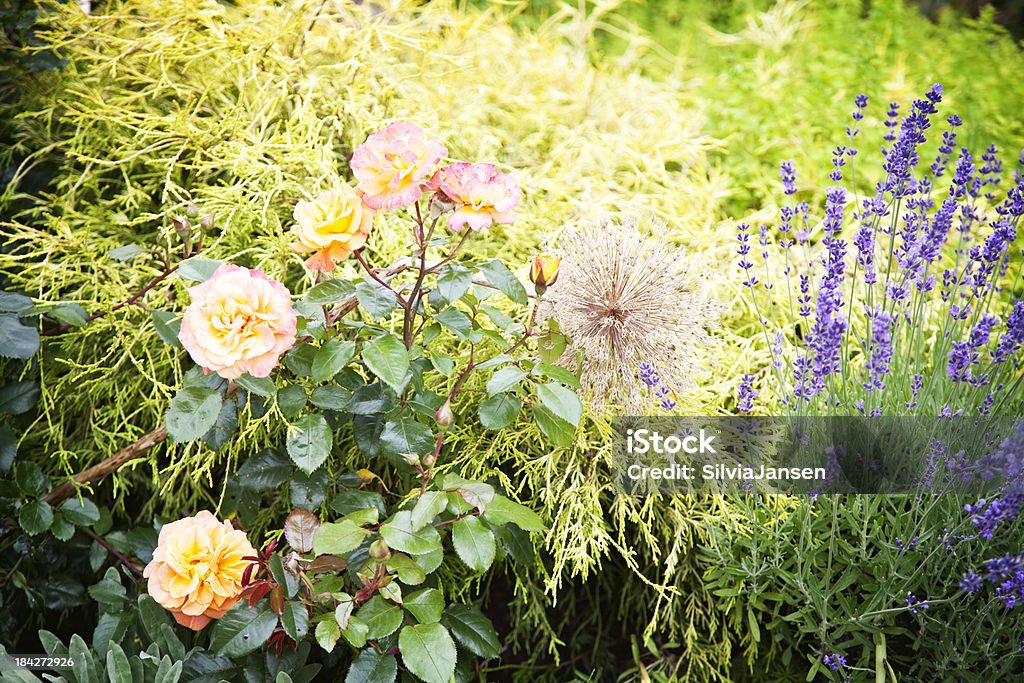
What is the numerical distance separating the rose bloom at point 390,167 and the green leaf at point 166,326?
0.41m

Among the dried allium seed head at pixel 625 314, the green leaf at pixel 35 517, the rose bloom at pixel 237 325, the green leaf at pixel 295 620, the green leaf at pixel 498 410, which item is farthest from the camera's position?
the dried allium seed head at pixel 625 314

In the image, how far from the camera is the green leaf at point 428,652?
1.25 meters

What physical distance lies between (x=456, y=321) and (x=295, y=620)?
0.59 meters

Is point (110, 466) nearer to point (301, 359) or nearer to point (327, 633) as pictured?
point (301, 359)

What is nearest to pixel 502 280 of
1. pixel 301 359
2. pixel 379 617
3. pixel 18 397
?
pixel 301 359

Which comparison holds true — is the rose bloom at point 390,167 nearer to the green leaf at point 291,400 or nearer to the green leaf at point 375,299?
the green leaf at point 375,299

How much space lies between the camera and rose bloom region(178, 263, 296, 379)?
123cm

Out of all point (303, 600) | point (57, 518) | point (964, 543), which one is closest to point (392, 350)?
point (303, 600)

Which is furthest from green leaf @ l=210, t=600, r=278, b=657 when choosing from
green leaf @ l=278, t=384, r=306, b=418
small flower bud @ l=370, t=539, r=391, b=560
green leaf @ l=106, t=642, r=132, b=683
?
green leaf @ l=278, t=384, r=306, b=418

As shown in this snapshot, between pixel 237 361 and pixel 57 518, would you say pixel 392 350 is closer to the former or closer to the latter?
pixel 237 361

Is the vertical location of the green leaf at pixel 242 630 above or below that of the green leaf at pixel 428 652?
below

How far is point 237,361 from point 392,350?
0.26 metres

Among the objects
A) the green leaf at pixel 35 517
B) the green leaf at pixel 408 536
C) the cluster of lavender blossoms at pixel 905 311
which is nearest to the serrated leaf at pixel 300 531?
the green leaf at pixel 408 536

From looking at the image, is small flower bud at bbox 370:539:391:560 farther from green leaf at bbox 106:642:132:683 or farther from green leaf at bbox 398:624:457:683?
green leaf at bbox 106:642:132:683
